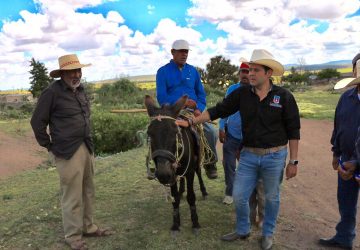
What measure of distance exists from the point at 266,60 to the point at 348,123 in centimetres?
122

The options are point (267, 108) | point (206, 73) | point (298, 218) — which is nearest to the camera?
point (267, 108)

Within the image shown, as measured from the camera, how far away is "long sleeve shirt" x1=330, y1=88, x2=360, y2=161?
4.55 m

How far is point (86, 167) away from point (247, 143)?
2.17 m

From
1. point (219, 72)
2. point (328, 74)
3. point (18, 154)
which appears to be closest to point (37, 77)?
point (219, 72)

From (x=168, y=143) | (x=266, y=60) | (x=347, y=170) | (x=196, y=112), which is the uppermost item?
(x=266, y=60)

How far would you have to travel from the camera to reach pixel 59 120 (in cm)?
490

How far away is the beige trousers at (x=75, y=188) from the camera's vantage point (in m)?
4.95

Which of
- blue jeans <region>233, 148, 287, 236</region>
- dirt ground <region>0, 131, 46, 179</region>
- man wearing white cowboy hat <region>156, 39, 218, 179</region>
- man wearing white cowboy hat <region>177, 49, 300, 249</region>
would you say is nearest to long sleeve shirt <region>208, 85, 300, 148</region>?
man wearing white cowboy hat <region>177, 49, 300, 249</region>

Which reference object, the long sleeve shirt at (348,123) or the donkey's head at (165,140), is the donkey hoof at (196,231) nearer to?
the donkey's head at (165,140)

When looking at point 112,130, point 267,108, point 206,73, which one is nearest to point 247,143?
point 267,108

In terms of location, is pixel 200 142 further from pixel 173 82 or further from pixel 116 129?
pixel 116 129

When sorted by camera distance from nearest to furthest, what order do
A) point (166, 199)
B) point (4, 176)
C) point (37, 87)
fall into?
point (166, 199)
point (4, 176)
point (37, 87)

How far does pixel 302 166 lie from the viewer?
10.4 m

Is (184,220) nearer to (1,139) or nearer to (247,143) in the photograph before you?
(247,143)
